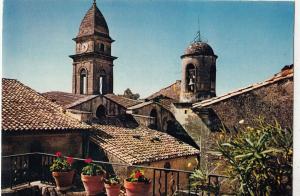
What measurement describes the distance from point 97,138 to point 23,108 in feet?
10.3

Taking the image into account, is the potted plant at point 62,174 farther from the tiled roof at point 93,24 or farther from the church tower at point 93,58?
the tiled roof at point 93,24

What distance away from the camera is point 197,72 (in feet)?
46.0

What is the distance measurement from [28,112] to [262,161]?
9.49 m

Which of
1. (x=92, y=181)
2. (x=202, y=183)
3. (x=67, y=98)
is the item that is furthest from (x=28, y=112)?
(x=202, y=183)

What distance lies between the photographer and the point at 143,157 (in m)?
11.7

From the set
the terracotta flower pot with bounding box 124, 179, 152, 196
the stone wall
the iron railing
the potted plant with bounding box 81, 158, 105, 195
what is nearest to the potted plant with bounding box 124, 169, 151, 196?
the terracotta flower pot with bounding box 124, 179, 152, 196

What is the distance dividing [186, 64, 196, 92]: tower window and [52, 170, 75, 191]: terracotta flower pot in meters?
9.47

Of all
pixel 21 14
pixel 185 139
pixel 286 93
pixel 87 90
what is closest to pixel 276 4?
pixel 286 93

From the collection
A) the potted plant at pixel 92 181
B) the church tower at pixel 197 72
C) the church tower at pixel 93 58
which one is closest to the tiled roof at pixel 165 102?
the church tower at pixel 93 58

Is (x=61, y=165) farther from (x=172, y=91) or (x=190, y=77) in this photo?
(x=172, y=91)

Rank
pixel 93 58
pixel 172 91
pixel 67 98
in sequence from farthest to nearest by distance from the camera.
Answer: pixel 172 91, pixel 93 58, pixel 67 98

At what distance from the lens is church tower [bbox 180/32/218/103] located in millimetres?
13859

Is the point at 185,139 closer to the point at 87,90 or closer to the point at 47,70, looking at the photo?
the point at 87,90

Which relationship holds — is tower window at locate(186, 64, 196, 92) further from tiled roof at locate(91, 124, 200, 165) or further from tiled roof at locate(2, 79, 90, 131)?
tiled roof at locate(2, 79, 90, 131)
